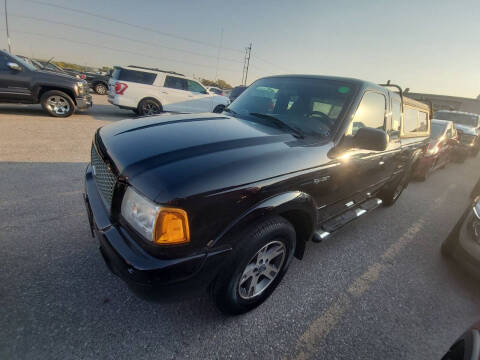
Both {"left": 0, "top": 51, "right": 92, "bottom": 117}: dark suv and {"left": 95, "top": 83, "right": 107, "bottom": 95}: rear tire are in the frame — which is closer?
{"left": 0, "top": 51, "right": 92, "bottom": 117}: dark suv

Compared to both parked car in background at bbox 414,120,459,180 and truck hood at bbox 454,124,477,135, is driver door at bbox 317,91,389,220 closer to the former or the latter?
parked car in background at bbox 414,120,459,180

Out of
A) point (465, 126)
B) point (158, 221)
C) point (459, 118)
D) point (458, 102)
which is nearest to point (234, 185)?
point (158, 221)

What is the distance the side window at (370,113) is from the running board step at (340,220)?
3.03 feet

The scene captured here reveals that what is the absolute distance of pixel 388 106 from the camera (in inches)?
113

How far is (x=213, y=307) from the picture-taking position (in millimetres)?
1925

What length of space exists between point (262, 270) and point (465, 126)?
11.2 m

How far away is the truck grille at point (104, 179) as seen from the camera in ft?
5.15

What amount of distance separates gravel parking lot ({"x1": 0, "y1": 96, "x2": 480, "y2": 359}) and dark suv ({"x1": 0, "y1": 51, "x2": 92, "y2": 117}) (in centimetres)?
474

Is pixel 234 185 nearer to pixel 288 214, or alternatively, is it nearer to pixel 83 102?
pixel 288 214

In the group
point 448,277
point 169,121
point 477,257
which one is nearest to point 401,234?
point 448,277

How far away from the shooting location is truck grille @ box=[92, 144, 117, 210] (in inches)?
61.8

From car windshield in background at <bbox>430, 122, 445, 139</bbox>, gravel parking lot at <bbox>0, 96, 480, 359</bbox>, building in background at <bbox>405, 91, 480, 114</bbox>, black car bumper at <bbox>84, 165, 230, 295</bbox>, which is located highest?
building in background at <bbox>405, 91, 480, 114</bbox>

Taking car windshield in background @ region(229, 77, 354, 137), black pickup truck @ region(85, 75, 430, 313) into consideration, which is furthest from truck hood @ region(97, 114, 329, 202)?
car windshield in background @ region(229, 77, 354, 137)

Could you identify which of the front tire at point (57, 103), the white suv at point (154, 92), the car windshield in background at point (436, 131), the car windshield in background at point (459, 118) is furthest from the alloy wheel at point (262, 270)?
the car windshield in background at point (459, 118)
